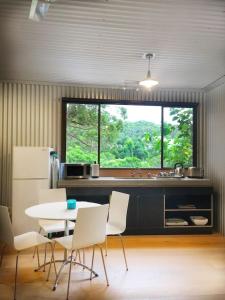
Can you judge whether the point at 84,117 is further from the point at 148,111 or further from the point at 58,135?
the point at 148,111

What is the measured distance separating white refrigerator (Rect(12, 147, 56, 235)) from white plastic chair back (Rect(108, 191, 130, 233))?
1.32 m

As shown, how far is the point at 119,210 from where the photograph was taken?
353cm

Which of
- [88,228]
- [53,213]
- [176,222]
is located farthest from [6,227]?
[176,222]

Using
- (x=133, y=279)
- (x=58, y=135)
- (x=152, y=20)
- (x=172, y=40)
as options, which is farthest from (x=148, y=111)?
(x=133, y=279)

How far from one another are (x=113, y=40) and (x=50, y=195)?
2.15m

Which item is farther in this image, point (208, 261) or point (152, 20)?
point (208, 261)

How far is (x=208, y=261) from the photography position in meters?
3.66

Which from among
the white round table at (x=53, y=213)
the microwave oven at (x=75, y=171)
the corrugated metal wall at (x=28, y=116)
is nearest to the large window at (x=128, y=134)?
the corrugated metal wall at (x=28, y=116)

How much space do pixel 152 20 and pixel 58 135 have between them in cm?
299

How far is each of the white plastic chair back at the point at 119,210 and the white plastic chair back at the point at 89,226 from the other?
632 millimetres

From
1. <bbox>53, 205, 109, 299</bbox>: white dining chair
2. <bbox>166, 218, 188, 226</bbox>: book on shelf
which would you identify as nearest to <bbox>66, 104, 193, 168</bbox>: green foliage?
<bbox>166, 218, 188, 226</bbox>: book on shelf

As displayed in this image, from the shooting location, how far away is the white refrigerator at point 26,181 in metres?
4.35

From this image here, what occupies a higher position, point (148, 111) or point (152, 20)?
point (152, 20)

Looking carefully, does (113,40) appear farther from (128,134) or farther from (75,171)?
(128,134)
